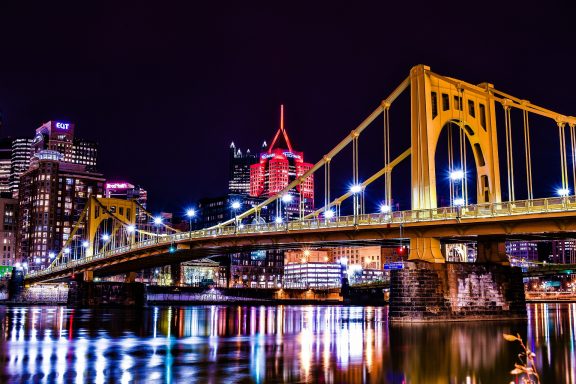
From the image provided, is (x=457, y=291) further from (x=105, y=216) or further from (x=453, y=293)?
(x=105, y=216)

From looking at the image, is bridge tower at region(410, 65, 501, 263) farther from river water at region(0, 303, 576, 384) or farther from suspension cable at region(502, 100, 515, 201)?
river water at region(0, 303, 576, 384)

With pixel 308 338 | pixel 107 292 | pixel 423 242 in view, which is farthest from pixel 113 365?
pixel 107 292

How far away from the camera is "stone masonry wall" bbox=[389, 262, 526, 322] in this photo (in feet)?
164

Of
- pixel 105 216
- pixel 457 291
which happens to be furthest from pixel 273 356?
pixel 105 216

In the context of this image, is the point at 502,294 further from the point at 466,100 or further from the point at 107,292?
the point at 107,292

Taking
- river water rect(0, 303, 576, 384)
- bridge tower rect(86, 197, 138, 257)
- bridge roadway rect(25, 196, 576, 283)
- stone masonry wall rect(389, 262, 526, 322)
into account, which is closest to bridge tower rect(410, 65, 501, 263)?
bridge roadway rect(25, 196, 576, 283)

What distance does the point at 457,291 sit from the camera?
5194 centimetres

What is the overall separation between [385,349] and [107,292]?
73.4 meters

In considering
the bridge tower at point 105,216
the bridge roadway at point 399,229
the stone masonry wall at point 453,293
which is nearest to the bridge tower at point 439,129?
the bridge roadway at point 399,229

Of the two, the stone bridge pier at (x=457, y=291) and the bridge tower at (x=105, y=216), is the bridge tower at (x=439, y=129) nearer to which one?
the stone bridge pier at (x=457, y=291)

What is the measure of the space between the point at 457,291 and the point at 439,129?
40.3 feet

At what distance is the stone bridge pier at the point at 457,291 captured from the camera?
164 feet

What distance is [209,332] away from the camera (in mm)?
43250

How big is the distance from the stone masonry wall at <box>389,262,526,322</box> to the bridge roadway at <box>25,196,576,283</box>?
2719 millimetres
